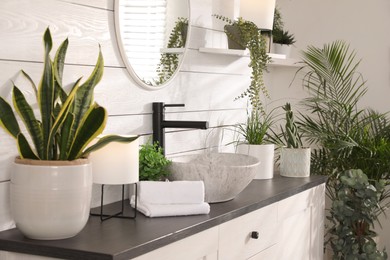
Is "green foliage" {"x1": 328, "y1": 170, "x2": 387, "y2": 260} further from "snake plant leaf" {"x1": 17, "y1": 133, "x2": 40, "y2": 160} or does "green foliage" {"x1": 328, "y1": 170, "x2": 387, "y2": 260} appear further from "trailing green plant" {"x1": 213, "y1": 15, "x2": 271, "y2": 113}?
"snake plant leaf" {"x1": 17, "y1": 133, "x2": 40, "y2": 160}

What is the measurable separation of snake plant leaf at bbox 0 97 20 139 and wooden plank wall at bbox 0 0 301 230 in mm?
107

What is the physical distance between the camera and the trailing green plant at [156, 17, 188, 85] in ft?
9.11

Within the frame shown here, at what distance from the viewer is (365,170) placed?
390cm

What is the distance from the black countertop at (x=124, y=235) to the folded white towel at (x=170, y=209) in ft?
0.06

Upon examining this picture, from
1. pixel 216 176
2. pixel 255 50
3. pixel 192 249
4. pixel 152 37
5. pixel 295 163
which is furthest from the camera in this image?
pixel 295 163

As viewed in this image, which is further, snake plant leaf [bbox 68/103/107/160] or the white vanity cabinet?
the white vanity cabinet

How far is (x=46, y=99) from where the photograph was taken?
6.19ft

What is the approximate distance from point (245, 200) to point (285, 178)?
68 cm

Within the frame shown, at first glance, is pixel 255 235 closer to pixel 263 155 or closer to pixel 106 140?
pixel 263 155

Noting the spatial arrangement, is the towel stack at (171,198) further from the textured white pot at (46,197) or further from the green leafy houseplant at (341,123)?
the green leafy houseplant at (341,123)

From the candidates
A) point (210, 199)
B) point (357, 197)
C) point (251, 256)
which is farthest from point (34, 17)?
point (357, 197)

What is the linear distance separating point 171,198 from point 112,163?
0.77 ft

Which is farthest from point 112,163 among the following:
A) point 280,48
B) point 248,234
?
point 280,48

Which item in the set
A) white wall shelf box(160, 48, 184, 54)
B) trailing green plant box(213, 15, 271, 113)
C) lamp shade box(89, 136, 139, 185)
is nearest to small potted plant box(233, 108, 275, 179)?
trailing green plant box(213, 15, 271, 113)
